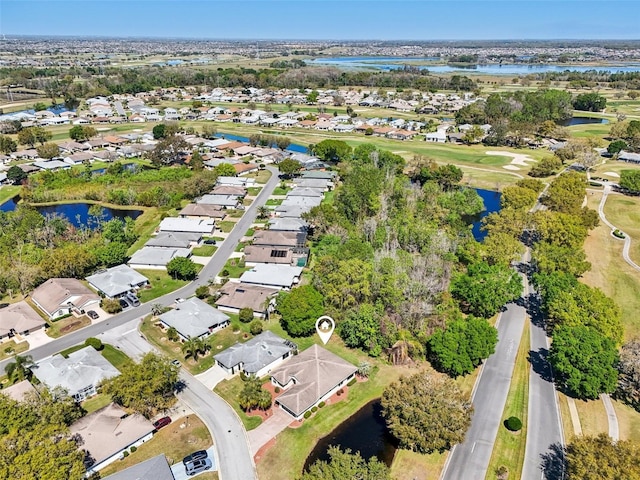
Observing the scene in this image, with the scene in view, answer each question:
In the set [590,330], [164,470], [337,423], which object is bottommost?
[337,423]

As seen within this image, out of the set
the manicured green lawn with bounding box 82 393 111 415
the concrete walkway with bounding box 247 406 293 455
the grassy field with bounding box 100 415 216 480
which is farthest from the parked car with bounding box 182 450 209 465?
the manicured green lawn with bounding box 82 393 111 415

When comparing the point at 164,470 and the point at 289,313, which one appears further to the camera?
the point at 289,313

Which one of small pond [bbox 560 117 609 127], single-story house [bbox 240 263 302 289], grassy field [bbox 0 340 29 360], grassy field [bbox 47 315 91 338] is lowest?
grassy field [bbox 0 340 29 360]

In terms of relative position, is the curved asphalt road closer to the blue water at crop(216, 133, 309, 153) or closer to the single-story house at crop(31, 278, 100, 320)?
the single-story house at crop(31, 278, 100, 320)

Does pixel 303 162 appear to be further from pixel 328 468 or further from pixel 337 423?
pixel 328 468

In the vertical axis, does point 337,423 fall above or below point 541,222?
below

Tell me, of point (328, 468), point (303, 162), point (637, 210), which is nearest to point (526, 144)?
point (637, 210)

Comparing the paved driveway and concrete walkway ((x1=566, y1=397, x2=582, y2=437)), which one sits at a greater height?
concrete walkway ((x1=566, y1=397, x2=582, y2=437))
